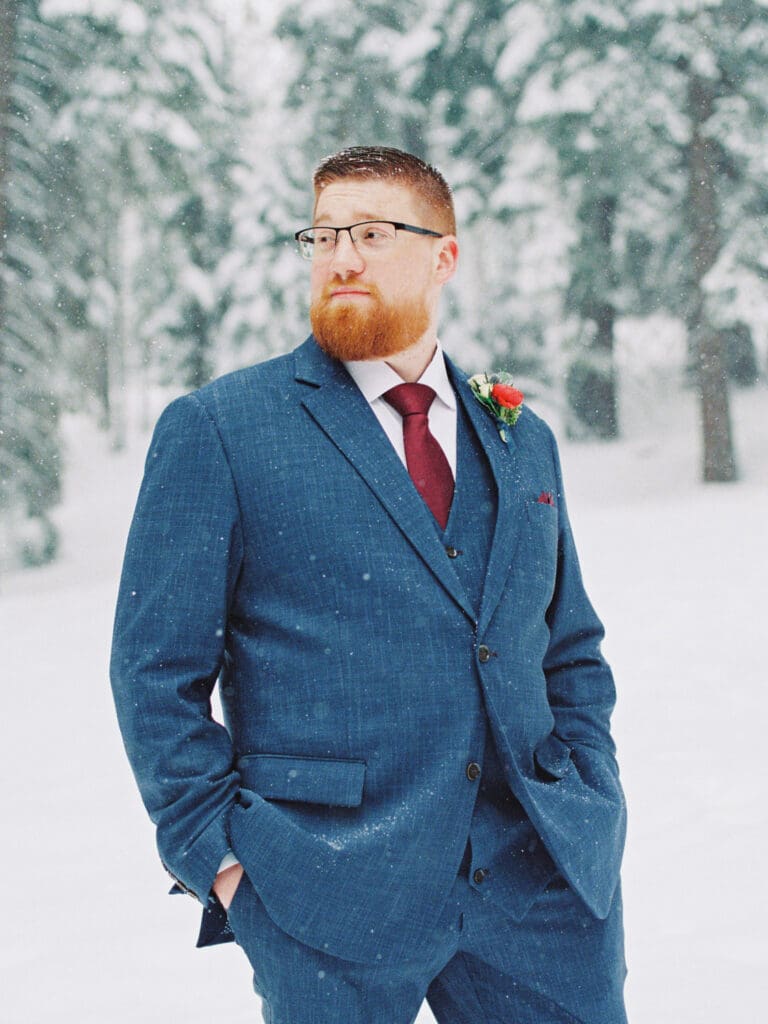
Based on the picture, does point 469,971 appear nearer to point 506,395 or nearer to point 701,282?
point 506,395

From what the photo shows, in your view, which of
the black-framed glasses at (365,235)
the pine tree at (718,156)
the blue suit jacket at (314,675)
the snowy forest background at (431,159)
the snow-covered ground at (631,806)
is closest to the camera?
the blue suit jacket at (314,675)

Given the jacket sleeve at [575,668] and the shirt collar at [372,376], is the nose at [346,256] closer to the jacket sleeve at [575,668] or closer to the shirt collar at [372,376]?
the shirt collar at [372,376]

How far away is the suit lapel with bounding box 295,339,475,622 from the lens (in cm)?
229

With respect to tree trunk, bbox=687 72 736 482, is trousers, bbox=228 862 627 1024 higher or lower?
lower

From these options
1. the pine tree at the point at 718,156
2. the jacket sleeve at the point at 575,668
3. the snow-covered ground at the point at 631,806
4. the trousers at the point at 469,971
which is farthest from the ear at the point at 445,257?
the pine tree at the point at 718,156

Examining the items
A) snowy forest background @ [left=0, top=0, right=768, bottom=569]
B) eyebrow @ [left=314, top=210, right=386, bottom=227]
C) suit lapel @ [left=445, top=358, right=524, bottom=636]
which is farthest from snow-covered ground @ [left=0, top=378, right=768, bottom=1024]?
snowy forest background @ [left=0, top=0, right=768, bottom=569]

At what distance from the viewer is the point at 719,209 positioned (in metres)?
16.0

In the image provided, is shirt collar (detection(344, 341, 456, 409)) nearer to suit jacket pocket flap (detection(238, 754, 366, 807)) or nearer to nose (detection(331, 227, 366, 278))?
nose (detection(331, 227, 366, 278))

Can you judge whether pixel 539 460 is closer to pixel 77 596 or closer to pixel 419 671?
pixel 419 671

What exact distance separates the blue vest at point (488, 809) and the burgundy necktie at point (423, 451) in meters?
0.03

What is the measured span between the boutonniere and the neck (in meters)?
0.16

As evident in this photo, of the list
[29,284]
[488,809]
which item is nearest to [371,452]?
[488,809]

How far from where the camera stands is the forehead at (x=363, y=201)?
2.41 meters

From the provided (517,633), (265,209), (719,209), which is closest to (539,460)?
(517,633)
